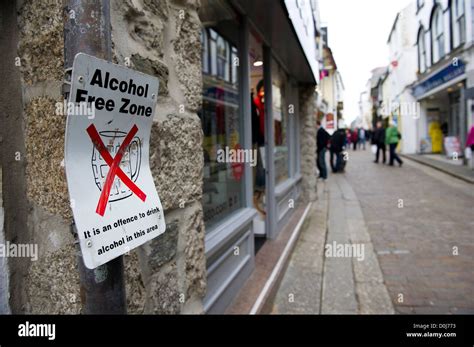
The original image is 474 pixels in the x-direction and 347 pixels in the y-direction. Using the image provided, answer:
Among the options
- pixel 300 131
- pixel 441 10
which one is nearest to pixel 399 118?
pixel 441 10

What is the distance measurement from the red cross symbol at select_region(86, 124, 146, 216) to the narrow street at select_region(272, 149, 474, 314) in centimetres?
264

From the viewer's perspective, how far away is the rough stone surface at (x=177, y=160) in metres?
1.44

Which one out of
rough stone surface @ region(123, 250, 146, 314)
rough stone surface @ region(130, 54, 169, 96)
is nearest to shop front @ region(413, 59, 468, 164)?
rough stone surface @ region(130, 54, 169, 96)

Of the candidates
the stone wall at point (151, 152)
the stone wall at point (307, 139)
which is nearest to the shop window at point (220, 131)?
the stone wall at point (151, 152)

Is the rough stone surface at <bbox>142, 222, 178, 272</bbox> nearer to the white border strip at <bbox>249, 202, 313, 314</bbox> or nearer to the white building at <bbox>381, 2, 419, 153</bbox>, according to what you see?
the white border strip at <bbox>249, 202, 313, 314</bbox>

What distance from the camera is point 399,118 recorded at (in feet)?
67.8

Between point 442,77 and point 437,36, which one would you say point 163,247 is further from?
point 442,77

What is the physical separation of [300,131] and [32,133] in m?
6.66

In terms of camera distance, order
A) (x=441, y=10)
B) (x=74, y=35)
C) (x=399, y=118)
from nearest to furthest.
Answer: (x=74, y=35) → (x=441, y=10) → (x=399, y=118)

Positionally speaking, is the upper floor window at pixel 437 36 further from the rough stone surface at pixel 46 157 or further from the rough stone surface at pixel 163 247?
the rough stone surface at pixel 46 157

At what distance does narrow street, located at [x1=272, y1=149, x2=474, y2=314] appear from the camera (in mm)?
3191

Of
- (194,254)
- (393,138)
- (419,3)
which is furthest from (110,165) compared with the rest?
(393,138)
